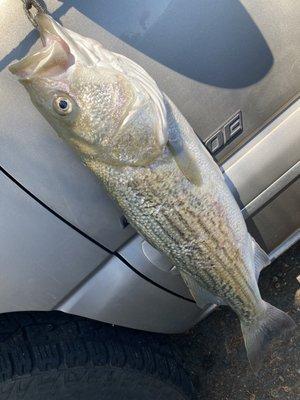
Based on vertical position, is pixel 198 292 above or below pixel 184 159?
below

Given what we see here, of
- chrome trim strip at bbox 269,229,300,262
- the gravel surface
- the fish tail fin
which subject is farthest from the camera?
the gravel surface

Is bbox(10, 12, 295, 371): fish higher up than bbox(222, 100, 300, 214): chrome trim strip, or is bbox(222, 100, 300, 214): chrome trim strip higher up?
bbox(10, 12, 295, 371): fish

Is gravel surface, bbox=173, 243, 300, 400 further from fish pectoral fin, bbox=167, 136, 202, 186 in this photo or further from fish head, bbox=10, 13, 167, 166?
fish head, bbox=10, 13, 167, 166

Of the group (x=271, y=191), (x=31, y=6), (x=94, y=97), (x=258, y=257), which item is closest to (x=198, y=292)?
(x=258, y=257)

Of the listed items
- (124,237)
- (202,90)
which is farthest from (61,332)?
(202,90)

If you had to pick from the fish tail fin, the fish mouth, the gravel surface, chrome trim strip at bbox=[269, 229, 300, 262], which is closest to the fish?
the fish mouth

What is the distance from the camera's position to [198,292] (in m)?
2.29

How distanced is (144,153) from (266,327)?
0.95 metres

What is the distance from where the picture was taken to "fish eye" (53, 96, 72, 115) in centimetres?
183

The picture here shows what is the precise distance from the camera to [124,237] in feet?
7.39

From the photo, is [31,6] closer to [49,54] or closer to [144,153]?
[49,54]

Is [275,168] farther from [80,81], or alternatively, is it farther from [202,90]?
[80,81]

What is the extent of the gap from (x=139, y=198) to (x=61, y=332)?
745 millimetres

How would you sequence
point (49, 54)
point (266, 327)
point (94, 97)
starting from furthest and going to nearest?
point (266, 327) → point (94, 97) → point (49, 54)
